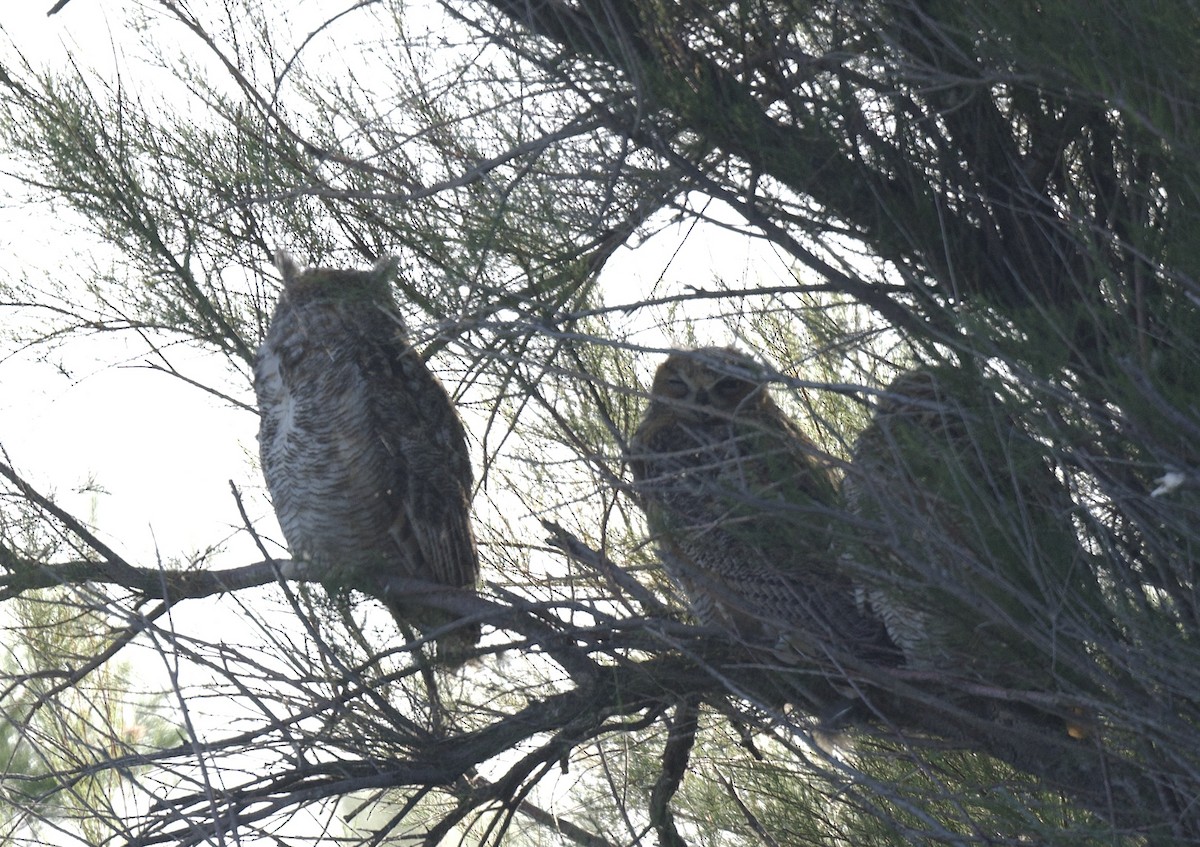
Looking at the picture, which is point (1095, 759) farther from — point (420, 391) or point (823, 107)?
point (420, 391)

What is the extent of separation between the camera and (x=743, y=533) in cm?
269

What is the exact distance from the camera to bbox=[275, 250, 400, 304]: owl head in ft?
10.8

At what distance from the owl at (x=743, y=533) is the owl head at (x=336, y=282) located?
0.66m

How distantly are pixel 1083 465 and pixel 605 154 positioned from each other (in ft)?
3.66

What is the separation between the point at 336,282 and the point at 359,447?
15.4 inches

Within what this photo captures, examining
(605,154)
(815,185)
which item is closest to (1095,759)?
(815,185)

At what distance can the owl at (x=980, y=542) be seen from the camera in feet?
7.11

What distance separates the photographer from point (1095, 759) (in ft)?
8.73

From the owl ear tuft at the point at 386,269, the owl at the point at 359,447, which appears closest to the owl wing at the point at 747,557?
the owl at the point at 359,447

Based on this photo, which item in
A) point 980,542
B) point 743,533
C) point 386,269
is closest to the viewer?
point 980,542

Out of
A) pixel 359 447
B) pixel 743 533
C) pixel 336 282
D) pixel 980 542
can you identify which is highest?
pixel 336 282

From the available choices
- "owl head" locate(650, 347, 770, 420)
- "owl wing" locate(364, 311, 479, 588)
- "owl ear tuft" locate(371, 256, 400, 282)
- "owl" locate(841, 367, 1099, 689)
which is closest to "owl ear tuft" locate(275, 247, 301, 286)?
"owl wing" locate(364, 311, 479, 588)

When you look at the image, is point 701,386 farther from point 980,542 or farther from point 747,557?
point 980,542

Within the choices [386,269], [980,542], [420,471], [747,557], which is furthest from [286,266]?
[980,542]
